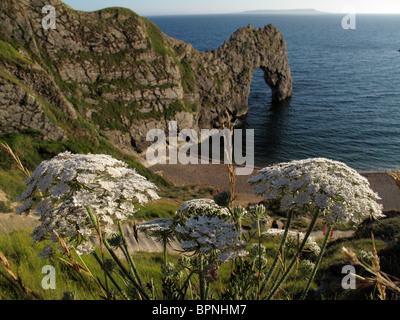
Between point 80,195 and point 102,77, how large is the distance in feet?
168

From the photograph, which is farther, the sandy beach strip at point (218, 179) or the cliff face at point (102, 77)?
the sandy beach strip at point (218, 179)

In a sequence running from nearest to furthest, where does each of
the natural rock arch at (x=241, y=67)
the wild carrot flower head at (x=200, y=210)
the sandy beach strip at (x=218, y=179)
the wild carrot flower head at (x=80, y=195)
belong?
the wild carrot flower head at (x=80, y=195)
the wild carrot flower head at (x=200, y=210)
the sandy beach strip at (x=218, y=179)
the natural rock arch at (x=241, y=67)

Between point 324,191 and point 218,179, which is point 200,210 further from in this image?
point 218,179

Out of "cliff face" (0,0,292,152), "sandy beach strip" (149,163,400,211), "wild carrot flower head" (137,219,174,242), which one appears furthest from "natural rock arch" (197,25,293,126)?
"wild carrot flower head" (137,219,174,242)

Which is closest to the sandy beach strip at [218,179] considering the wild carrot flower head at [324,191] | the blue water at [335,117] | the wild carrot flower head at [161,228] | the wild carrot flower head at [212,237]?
the blue water at [335,117]

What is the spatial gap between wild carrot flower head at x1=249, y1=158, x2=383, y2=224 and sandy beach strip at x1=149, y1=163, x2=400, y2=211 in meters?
36.6

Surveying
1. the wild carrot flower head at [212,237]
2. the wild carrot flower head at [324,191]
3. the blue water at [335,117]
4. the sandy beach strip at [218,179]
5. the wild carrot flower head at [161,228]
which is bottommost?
the sandy beach strip at [218,179]

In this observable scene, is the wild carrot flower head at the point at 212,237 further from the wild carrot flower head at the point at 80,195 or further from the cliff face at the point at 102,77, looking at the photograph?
the cliff face at the point at 102,77

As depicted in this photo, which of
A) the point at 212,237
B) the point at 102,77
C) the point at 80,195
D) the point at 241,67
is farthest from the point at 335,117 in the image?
the point at 80,195

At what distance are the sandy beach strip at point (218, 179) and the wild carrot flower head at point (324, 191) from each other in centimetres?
3662

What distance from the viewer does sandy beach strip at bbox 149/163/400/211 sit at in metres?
42.5

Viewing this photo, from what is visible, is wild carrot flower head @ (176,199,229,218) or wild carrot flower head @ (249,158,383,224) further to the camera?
wild carrot flower head @ (176,199,229,218)

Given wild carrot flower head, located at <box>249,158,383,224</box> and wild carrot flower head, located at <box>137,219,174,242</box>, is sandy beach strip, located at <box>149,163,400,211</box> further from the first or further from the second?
wild carrot flower head, located at <box>137,219,174,242</box>

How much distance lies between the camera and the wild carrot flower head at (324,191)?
10.0ft
